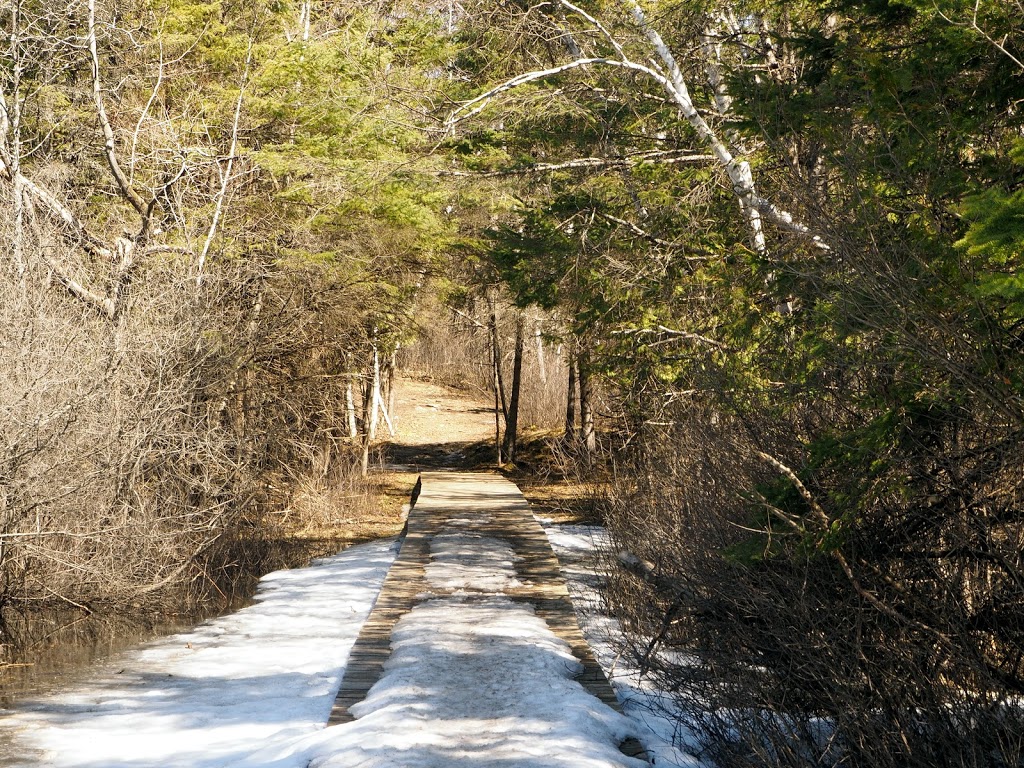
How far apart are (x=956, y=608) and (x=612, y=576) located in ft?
15.1

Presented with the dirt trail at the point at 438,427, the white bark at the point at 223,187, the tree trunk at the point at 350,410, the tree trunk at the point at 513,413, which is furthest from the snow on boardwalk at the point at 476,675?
the dirt trail at the point at 438,427

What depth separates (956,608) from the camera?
4.49 meters

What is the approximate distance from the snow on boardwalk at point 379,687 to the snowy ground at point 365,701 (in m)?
0.02

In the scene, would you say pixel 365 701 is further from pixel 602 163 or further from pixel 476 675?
pixel 602 163

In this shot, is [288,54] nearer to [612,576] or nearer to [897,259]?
[612,576]

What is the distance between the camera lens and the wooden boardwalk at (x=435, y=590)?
22.8 ft

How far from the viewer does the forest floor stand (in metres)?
5.68

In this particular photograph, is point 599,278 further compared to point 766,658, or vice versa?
point 599,278

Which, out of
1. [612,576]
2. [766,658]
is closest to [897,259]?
[766,658]

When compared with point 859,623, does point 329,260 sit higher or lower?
higher

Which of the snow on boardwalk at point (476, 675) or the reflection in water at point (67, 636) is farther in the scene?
the reflection in water at point (67, 636)

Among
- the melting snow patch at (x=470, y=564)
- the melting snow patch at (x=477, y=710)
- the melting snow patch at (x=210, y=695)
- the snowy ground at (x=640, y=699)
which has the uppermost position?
the melting snow patch at (x=470, y=564)

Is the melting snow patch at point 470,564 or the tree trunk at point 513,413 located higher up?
the tree trunk at point 513,413

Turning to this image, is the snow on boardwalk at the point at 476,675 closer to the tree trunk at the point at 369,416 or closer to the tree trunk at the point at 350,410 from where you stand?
the tree trunk at the point at 350,410
